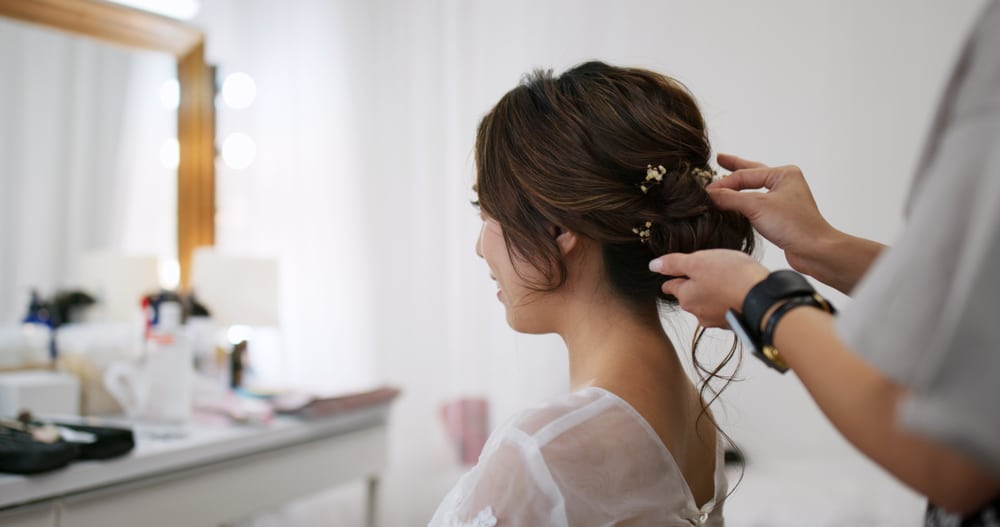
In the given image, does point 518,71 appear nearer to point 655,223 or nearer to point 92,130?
point 92,130

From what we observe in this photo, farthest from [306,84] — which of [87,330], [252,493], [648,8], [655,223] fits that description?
[655,223]

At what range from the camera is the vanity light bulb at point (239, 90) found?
8.70 feet

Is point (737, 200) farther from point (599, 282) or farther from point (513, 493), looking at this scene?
point (513, 493)

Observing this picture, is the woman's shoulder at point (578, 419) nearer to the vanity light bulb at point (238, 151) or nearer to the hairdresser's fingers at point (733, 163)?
the hairdresser's fingers at point (733, 163)

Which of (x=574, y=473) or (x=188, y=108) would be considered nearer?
(x=574, y=473)

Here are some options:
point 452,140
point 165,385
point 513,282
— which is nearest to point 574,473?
point 513,282

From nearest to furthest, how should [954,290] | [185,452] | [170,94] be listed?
[954,290]
[185,452]
[170,94]

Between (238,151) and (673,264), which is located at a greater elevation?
(238,151)

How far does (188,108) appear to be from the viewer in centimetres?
247

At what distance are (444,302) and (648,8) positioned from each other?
1.19m

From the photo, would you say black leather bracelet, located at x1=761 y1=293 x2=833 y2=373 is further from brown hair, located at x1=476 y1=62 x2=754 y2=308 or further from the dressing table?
the dressing table

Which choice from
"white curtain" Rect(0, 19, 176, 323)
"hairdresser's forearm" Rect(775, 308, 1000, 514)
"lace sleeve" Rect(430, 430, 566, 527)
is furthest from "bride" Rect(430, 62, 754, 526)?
"white curtain" Rect(0, 19, 176, 323)

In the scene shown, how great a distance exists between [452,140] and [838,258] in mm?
1789

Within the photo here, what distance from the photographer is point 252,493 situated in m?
1.72
